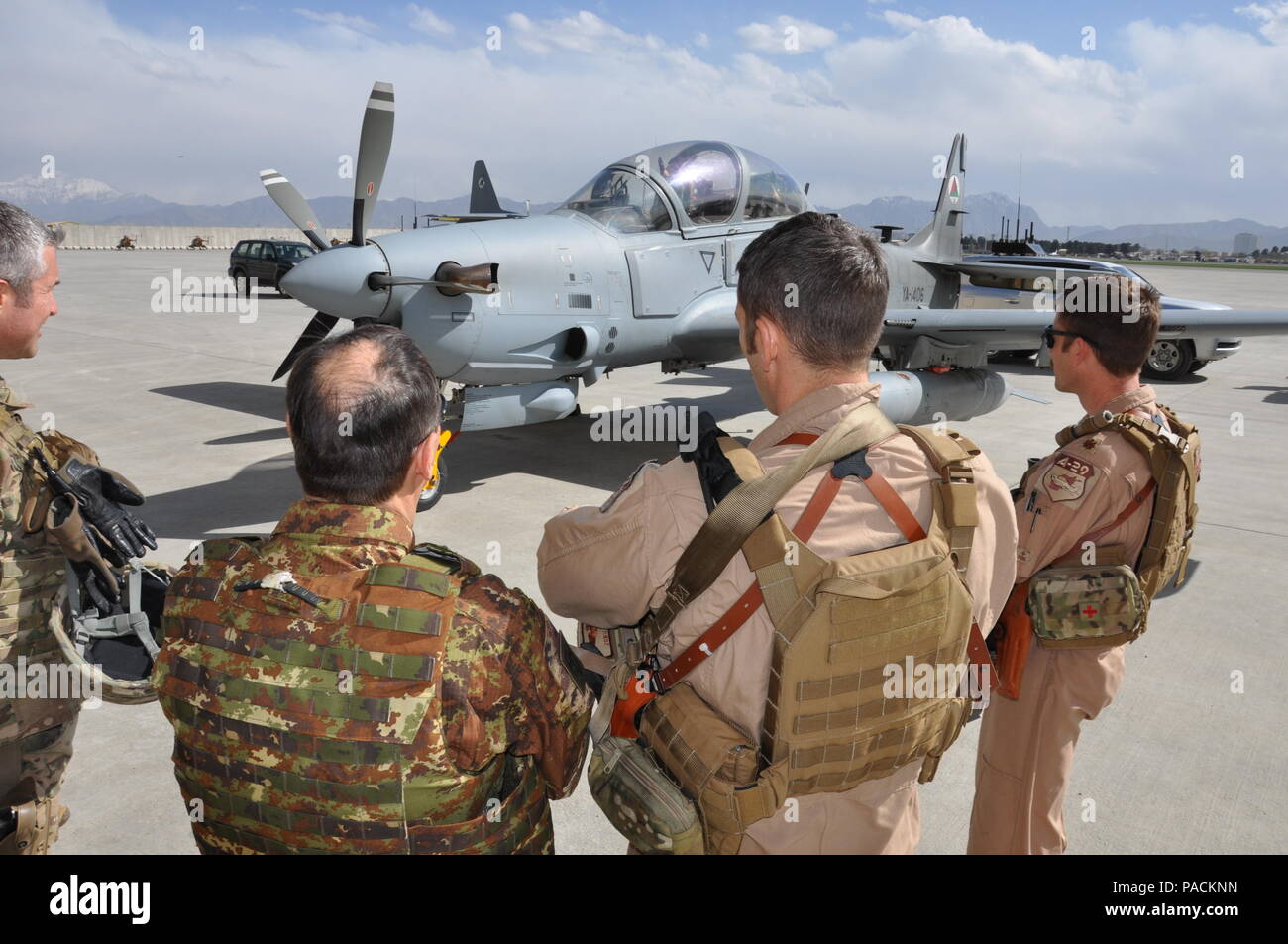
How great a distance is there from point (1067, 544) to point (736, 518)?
150 centimetres

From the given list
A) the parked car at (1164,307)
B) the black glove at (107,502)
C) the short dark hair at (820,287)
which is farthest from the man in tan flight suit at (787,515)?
the parked car at (1164,307)

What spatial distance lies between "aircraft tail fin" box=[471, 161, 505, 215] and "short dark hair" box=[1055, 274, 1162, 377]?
24642 mm

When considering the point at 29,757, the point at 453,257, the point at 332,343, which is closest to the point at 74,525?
the point at 29,757

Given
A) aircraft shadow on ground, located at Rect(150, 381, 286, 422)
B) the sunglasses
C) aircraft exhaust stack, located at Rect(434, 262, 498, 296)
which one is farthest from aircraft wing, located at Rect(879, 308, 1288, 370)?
aircraft shadow on ground, located at Rect(150, 381, 286, 422)

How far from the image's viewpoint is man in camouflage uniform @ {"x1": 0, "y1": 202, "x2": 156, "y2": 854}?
2203 millimetres

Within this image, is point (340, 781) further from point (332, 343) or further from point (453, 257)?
point (453, 257)

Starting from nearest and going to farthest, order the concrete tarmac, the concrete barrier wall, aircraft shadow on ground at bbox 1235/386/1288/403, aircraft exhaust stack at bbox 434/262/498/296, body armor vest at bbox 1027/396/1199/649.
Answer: body armor vest at bbox 1027/396/1199/649
the concrete tarmac
aircraft exhaust stack at bbox 434/262/498/296
aircraft shadow on ground at bbox 1235/386/1288/403
the concrete barrier wall

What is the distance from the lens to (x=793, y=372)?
1.86 m

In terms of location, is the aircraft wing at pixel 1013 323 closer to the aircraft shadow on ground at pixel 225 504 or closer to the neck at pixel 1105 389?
the neck at pixel 1105 389

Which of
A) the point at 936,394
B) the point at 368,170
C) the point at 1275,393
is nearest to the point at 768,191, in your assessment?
the point at 936,394

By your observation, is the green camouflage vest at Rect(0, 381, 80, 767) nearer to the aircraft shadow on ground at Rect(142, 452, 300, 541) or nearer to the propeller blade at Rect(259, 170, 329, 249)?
the aircraft shadow on ground at Rect(142, 452, 300, 541)

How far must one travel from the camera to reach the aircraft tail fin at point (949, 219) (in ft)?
38.6

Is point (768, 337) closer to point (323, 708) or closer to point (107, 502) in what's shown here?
point (323, 708)

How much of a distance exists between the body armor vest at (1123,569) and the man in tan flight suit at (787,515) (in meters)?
0.74
